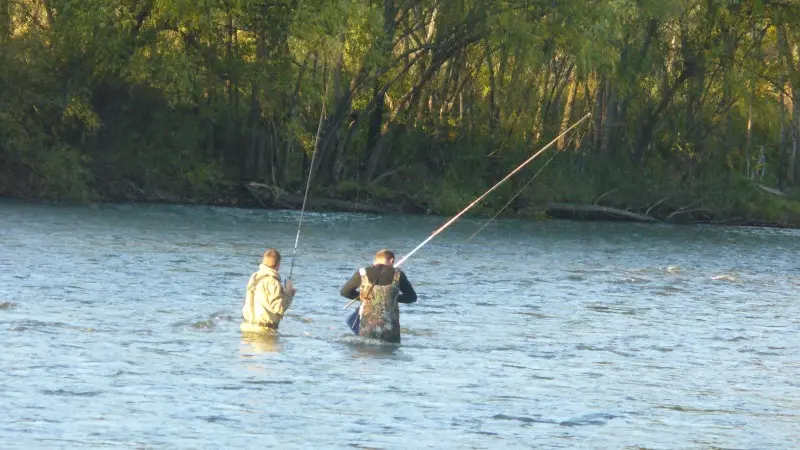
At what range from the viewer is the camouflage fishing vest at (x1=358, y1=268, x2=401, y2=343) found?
686 inches

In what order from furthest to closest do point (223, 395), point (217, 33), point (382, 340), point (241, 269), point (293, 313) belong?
point (217, 33) → point (241, 269) → point (293, 313) → point (382, 340) → point (223, 395)

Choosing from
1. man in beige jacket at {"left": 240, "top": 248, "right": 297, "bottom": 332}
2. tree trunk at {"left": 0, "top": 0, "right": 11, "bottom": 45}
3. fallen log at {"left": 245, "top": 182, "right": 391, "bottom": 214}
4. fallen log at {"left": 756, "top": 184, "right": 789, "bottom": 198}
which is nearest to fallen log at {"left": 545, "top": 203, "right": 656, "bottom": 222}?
fallen log at {"left": 756, "top": 184, "right": 789, "bottom": 198}

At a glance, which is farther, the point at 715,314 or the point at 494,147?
Result: the point at 494,147

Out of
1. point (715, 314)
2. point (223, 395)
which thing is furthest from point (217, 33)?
point (223, 395)

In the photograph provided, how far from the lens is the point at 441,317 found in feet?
73.2

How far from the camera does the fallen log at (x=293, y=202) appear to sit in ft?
158

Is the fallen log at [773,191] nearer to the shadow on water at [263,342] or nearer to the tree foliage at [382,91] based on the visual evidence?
the tree foliage at [382,91]

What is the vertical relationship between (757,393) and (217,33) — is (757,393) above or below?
below

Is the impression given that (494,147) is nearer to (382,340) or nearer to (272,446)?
(382,340)

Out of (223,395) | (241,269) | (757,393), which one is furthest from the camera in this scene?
(241,269)

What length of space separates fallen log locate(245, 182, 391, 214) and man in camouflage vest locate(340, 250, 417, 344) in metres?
30.3

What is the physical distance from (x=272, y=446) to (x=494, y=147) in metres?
41.4

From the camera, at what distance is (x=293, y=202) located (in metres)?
48.2

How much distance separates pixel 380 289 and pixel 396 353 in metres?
0.91
